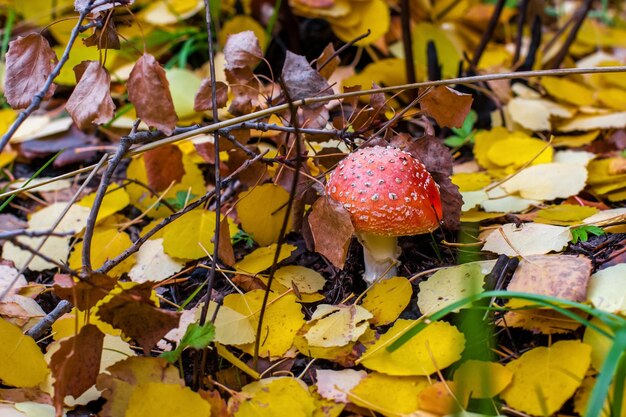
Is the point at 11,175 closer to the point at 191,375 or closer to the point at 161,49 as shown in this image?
the point at 161,49

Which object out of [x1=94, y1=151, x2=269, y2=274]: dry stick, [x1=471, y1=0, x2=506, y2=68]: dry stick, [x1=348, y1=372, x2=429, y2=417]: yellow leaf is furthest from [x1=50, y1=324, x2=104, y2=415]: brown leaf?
[x1=471, y1=0, x2=506, y2=68]: dry stick

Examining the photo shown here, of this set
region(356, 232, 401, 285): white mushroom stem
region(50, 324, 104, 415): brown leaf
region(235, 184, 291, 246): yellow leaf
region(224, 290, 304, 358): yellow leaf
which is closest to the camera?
region(50, 324, 104, 415): brown leaf

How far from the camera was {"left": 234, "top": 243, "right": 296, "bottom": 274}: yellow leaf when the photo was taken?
1.24 meters

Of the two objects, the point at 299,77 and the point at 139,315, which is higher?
→ the point at 299,77

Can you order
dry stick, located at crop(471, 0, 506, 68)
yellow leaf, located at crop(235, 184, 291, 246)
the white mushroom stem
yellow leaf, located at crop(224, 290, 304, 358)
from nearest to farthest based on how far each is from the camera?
yellow leaf, located at crop(224, 290, 304, 358)
the white mushroom stem
yellow leaf, located at crop(235, 184, 291, 246)
dry stick, located at crop(471, 0, 506, 68)

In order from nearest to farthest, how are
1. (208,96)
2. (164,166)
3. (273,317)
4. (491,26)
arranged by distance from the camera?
(273,317) < (208,96) < (164,166) < (491,26)

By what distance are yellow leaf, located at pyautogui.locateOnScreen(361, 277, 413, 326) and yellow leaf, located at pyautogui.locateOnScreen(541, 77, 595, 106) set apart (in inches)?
42.0

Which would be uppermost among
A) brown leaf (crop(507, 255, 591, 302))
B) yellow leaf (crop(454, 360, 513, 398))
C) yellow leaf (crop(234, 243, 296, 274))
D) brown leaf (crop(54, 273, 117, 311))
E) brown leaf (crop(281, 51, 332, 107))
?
brown leaf (crop(281, 51, 332, 107))

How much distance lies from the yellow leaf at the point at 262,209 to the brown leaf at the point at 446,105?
35cm

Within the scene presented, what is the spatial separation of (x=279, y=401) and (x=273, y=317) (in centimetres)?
21

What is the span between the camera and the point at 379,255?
3.90ft

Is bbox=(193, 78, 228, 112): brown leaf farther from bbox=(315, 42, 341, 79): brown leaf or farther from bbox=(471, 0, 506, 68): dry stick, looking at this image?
bbox=(471, 0, 506, 68): dry stick

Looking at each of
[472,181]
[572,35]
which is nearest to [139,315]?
[472,181]

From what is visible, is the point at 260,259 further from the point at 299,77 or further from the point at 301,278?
the point at 299,77
